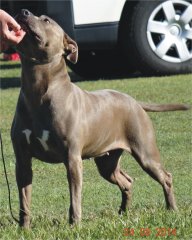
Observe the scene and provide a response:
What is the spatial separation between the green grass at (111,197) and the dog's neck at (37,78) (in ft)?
2.94

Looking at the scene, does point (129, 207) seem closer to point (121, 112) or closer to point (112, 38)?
point (121, 112)

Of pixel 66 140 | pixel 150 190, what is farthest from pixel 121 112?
pixel 150 190

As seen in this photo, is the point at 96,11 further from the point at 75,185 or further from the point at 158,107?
the point at 75,185

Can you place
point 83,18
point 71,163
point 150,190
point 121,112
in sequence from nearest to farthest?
point 71,163 < point 121,112 < point 150,190 < point 83,18

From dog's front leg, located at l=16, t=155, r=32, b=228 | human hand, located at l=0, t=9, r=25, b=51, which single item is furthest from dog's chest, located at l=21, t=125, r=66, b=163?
human hand, located at l=0, t=9, r=25, b=51

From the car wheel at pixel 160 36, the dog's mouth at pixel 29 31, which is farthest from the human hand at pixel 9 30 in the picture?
the car wheel at pixel 160 36

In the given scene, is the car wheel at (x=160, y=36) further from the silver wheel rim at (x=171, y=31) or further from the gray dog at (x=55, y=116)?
the gray dog at (x=55, y=116)

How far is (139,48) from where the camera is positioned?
12.7m

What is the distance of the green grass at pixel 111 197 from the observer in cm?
604

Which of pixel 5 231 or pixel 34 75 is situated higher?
pixel 34 75

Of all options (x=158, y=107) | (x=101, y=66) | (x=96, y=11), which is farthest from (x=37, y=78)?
(x=101, y=66)

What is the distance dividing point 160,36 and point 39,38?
669cm

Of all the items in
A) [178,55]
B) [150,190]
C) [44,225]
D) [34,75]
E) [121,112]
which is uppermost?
[34,75]

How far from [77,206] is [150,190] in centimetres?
161
